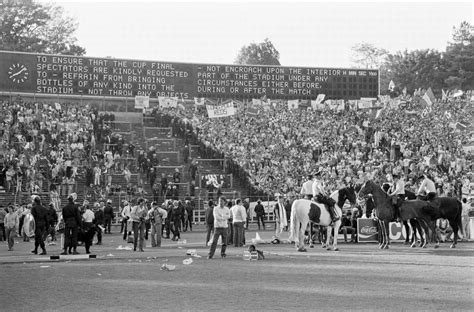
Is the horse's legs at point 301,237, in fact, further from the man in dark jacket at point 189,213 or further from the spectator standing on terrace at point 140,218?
the man in dark jacket at point 189,213

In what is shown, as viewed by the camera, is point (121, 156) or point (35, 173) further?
point (121, 156)

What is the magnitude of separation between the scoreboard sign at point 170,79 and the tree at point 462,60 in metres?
28.4

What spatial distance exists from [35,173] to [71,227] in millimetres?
20309

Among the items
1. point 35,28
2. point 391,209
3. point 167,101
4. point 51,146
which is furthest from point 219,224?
point 35,28

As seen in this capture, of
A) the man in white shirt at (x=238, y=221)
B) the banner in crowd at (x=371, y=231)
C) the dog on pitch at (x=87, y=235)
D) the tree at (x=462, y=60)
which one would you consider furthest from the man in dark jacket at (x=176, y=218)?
the tree at (x=462, y=60)

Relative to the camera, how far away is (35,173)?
1818 inches

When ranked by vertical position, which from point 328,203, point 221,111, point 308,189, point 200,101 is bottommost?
point 328,203

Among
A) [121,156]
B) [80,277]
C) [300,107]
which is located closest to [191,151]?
[121,156]

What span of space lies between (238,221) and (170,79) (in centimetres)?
3027

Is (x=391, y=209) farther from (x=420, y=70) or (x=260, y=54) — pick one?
(x=260, y=54)

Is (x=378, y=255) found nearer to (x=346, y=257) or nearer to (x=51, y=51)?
(x=346, y=257)

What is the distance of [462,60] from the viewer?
9238cm

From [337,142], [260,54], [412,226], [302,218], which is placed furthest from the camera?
[260,54]

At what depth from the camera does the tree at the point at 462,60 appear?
90062 millimetres
